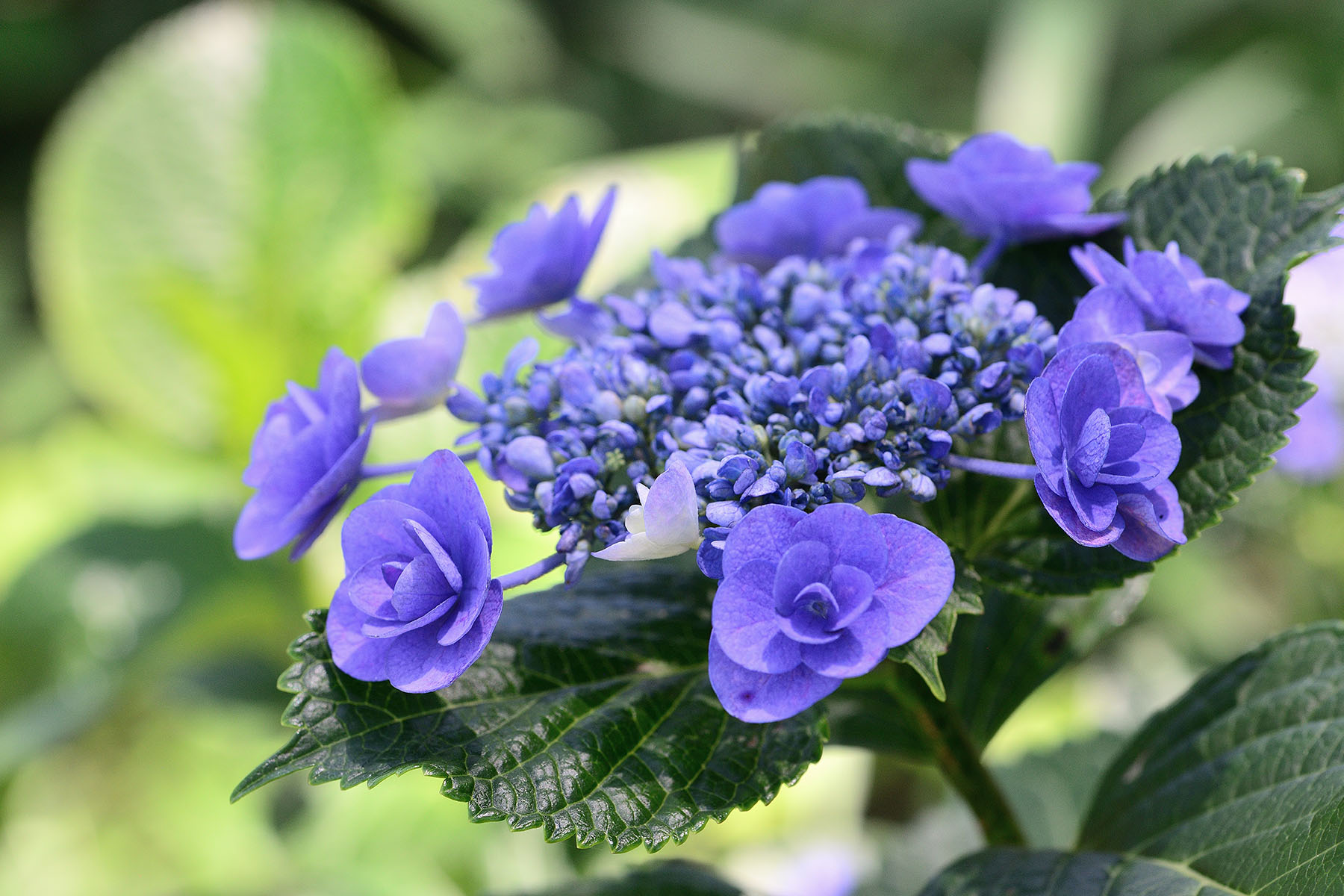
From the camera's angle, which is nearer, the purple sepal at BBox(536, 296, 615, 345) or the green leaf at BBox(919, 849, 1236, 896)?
the green leaf at BBox(919, 849, 1236, 896)

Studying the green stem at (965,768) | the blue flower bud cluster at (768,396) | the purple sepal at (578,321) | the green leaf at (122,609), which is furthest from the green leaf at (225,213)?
the green stem at (965,768)

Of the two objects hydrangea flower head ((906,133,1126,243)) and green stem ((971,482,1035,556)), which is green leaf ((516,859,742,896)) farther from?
hydrangea flower head ((906,133,1126,243))

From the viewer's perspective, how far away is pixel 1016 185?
0.75 m

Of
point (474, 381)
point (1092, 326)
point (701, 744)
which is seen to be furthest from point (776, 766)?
point (474, 381)

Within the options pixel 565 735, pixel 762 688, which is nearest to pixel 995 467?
pixel 762 688

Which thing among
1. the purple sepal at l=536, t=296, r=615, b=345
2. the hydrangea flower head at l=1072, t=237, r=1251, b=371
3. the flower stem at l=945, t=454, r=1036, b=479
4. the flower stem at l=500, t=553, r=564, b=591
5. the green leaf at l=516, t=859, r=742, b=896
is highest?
the hydrangea flower head at l=1072, t=237, r=1251, b=371

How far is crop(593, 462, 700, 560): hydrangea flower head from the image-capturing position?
545 mm

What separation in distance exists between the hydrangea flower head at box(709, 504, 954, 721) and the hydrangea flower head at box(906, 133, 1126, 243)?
34 cm

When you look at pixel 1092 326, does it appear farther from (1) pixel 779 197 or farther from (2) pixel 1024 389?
(1) pixel 779 197

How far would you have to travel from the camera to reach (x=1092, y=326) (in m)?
0.63

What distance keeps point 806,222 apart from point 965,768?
44 centimetres

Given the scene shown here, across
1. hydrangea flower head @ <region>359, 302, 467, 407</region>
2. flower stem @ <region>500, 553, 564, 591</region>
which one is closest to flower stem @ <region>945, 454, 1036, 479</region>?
flower stem @ <region>500, 553, 564, 591</region>

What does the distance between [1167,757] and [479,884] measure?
3.57 ft

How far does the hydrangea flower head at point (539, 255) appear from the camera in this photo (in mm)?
781
